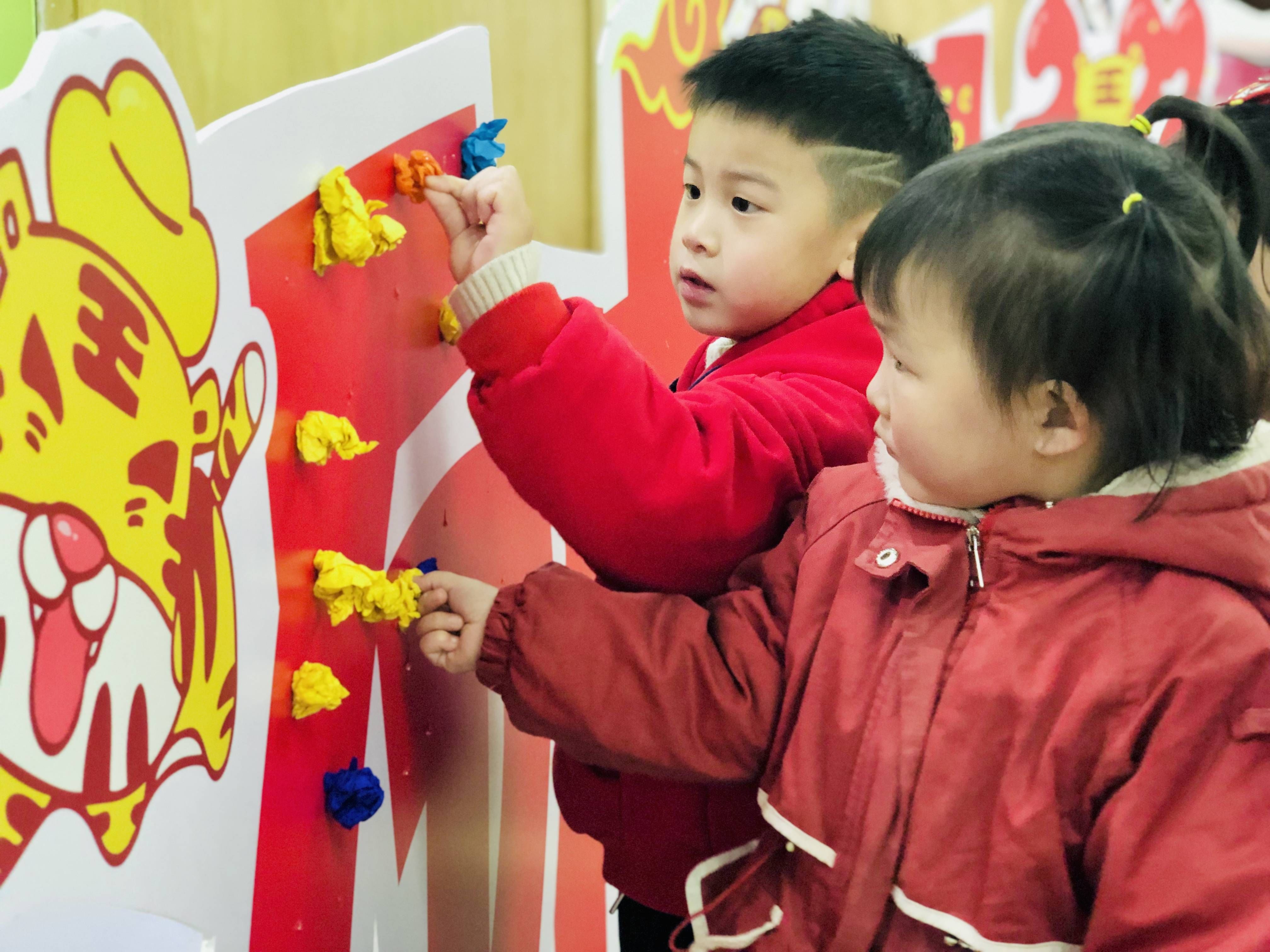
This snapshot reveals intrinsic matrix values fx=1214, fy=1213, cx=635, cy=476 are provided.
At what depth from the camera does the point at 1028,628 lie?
0.67 m

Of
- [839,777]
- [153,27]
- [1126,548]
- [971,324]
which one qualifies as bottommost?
[839,777]

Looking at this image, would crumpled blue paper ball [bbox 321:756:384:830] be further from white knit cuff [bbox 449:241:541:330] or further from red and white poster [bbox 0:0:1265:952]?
white knit cuff [bbox 449:241:541:330]

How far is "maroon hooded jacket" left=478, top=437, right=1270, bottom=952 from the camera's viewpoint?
2.05ft

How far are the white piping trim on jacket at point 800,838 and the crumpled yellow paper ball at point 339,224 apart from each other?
1.36 feet

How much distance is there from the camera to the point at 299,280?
2.30 feet

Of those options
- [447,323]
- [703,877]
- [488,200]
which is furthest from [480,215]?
[703,877]

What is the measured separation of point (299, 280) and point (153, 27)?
0.15 metres

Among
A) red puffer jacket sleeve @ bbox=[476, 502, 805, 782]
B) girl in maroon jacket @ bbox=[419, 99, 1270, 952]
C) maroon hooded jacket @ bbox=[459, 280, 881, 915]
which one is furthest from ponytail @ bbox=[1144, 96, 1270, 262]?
red puffer jacket sleeve @ bbox=[476, 502, 805, 782]

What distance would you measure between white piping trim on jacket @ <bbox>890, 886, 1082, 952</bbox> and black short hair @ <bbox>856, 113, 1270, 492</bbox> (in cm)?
26

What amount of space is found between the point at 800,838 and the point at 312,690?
0.30 metres

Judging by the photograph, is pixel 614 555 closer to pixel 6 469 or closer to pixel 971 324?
pixel 971 324

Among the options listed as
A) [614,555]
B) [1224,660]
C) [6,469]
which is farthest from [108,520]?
[1224,660]

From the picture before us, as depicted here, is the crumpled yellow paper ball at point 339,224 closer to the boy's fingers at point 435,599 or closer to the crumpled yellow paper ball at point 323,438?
the crumpled yellow paper ball at point 323,438

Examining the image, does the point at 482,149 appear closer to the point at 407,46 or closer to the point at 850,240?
the point at 407,46
